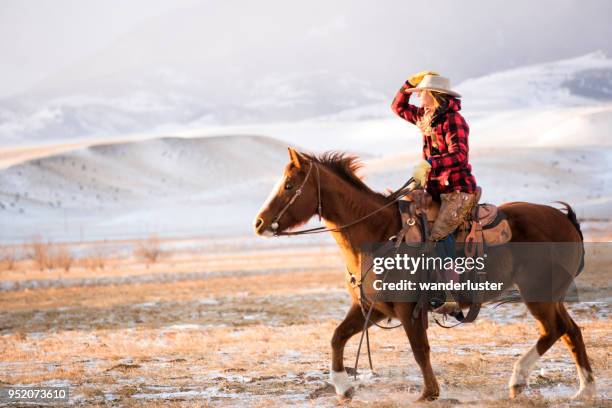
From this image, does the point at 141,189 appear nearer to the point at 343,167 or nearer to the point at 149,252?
the point at 149,252

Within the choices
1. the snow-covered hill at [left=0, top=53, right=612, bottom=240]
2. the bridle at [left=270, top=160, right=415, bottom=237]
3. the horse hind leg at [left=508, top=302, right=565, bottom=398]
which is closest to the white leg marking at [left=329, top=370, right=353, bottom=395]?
the bridle at [left=270, top=160, right=415, bottom=237]

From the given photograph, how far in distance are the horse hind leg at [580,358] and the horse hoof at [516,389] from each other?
19.0 inches

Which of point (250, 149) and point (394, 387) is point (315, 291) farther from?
point (250, 149)

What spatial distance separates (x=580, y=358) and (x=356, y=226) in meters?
2.42

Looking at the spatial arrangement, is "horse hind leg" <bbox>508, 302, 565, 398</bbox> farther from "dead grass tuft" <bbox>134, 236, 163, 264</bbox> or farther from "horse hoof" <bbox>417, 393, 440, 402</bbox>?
"dead grass tuft" <bbox>134, 236, 163, 264</bbox>

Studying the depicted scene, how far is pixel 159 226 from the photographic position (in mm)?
64188

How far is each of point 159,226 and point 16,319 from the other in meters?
46.7

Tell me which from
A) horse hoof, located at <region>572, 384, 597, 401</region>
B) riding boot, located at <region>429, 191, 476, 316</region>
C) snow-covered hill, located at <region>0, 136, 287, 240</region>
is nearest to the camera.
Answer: riding boot, located at <region>429, 191, 476, 316</region>

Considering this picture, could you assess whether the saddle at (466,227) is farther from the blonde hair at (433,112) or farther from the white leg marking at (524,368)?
the white leg marking at (524,368)

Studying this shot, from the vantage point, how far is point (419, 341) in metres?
7.84

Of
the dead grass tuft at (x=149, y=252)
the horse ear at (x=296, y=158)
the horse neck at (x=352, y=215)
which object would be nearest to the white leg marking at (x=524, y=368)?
the horse neck at (x=352, y=215)

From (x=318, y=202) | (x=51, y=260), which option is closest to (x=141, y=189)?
(x=51, y=260)

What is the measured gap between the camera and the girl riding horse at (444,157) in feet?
26.3

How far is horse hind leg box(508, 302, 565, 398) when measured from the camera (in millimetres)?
8172
